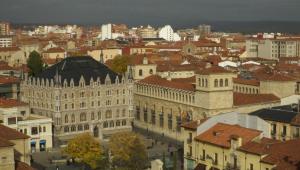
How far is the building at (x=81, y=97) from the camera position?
8012 cm

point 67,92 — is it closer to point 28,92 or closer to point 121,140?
point 28,92

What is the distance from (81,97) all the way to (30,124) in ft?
37.6

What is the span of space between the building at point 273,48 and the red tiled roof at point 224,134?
11524cm

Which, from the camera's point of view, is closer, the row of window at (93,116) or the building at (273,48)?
the row of window at (93,116)

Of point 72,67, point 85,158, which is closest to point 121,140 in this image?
point 85,158

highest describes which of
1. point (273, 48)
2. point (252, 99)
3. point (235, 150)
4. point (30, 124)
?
point (273, 48)

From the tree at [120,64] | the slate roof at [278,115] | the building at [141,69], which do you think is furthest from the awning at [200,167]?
the tree at [120,64]

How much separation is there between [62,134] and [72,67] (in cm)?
1016

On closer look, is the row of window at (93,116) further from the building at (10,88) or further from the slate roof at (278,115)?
the slate roof at (278,115)

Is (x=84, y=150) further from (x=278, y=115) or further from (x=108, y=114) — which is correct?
(x=108, y=114)

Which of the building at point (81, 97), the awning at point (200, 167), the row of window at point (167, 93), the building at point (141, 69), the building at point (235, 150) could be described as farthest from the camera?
the building at point (141, 69)

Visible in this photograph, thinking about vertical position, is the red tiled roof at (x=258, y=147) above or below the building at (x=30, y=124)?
above

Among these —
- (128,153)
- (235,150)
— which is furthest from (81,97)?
(235,150)

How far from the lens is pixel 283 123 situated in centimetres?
6047
